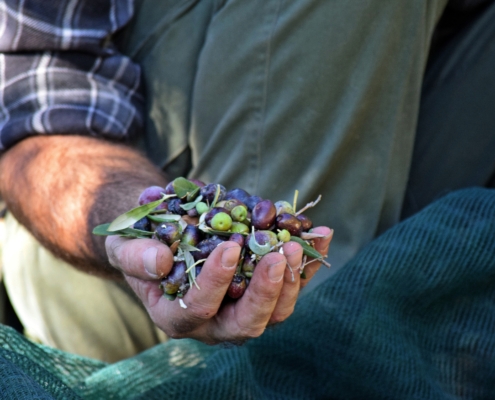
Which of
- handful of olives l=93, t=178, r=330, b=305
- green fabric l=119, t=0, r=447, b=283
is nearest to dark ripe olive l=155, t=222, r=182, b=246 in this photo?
handful of olives l=93, t=178, r=330, b=305

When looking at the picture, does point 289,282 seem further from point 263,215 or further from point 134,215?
point 134,215

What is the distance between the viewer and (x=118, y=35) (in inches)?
57.7

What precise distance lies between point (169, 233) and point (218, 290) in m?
0.10

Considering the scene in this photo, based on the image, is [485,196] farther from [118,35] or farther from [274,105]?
[118,35]

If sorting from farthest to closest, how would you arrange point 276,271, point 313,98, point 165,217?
point 313,98 < point 165,217 < point 276,271

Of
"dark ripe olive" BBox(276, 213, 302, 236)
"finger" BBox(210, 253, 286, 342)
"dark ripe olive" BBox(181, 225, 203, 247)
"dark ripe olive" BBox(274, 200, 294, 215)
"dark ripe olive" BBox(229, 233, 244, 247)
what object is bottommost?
"finger" BBox(210, 253, 286, 342)

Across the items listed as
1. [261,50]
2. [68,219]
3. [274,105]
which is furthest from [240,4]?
[68,219]

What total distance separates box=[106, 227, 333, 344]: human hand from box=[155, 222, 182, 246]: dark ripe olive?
1 centimetres

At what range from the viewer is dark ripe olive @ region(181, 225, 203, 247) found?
81 cm

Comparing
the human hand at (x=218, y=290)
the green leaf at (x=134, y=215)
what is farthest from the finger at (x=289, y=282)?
the green leaf at (x=134, y=215)

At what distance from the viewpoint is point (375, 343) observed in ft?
3.58

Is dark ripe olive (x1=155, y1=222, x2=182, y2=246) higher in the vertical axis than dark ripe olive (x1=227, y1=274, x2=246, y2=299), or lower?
higher

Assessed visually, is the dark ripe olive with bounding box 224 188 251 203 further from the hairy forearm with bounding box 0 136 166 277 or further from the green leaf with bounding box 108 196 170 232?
the hairy forearm with bounding box 0 136 166 277

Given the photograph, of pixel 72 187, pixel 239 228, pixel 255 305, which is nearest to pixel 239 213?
pixel 239 228
